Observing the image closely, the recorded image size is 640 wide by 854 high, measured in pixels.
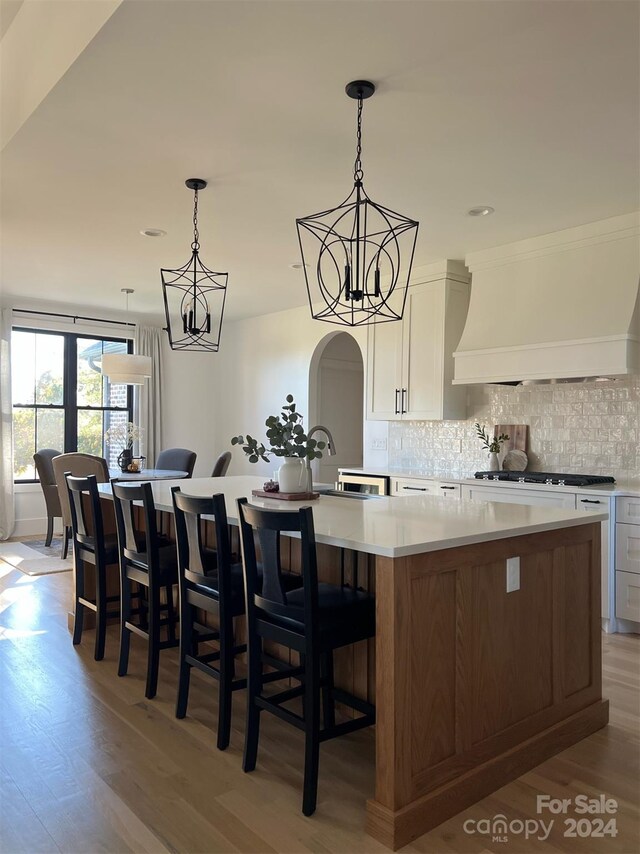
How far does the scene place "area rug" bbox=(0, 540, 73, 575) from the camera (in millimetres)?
5716

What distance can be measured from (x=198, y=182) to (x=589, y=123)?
6.79ft

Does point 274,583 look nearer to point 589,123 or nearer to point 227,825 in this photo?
point 227,825

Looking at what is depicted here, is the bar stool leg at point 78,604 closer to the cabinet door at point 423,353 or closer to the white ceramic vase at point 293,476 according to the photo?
the white ceramic vase at point 293,476

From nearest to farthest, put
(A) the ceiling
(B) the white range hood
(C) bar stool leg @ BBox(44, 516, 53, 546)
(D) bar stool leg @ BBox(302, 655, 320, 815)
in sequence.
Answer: (D) bar stool leg @ BBox(302, 655, 320, 815), (A) the ceiling, (B) the white range hood, (C) bar stool leg @ BBox(44, 516, 53, 546)

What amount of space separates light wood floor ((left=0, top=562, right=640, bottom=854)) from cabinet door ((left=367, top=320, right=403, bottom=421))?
306cm

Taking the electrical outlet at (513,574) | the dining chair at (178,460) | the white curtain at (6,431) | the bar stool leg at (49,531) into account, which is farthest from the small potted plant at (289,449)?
the white curtain at (6,431)

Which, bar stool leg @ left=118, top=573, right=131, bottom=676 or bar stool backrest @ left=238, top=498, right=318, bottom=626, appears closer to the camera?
bar stool backrest @ left=238, top=498, right=318, bottom=626

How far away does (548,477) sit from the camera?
4516mm

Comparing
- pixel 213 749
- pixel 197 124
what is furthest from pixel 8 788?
pixel 197 124

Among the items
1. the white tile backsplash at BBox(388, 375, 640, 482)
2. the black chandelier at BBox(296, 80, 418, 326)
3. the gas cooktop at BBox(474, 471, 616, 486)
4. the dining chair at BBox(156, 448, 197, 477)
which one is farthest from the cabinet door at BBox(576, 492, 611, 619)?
the dining chair at BBox(156, 448, 197, 477)

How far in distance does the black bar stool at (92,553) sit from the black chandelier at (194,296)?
99cm

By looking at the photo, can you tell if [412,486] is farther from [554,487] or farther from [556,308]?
[556,308]

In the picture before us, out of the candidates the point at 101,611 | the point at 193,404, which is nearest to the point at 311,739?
the point at 101,611

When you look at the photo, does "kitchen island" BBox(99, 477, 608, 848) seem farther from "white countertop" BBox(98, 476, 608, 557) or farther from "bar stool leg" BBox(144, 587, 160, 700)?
"bar stool leg" BBox(144, 587, 160, 700)
